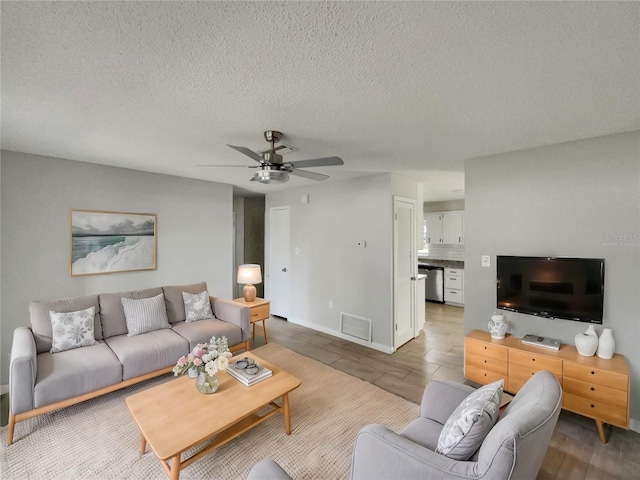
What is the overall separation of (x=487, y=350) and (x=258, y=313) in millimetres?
2843

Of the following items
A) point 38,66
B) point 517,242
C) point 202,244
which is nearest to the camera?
point 38,66

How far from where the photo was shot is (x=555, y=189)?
2.73 metres

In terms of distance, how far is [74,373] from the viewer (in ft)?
7.89

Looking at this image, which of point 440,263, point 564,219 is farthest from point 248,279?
point 440,263

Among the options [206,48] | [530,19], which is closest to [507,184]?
[530,19]

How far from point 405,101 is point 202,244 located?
3.70m

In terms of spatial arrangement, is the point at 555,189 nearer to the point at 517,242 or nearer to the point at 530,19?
the point at 517,242

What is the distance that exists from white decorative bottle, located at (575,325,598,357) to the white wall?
1924mm

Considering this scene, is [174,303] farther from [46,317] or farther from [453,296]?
[453,296]

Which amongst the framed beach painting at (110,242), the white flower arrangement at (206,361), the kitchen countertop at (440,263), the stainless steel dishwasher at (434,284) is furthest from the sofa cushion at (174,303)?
the kitchen countertop at (440,263)

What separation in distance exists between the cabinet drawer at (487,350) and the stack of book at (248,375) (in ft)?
6.46

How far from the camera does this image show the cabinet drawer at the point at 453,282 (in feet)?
21.0

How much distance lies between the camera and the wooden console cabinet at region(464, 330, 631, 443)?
85.7 inches

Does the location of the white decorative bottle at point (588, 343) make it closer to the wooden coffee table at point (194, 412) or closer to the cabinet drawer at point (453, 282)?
the wooden coffee table at point (194, 412)
